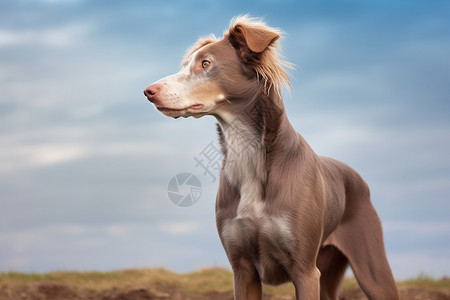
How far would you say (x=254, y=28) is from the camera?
13.3 ft

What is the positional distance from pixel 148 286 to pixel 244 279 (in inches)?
172

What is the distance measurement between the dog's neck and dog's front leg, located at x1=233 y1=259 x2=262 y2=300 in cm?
48

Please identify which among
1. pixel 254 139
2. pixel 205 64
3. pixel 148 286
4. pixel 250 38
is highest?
pixel 250 38

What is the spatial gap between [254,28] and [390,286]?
112 inches

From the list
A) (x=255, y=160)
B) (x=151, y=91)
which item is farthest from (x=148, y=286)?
(x=151, y=91)

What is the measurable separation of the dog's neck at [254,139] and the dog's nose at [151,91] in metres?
0.56

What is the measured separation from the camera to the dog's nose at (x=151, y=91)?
3732 millimetres

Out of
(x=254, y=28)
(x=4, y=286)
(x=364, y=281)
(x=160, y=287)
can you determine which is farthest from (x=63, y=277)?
(x=254, y=28)

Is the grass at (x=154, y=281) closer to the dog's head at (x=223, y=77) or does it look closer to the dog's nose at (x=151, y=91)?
the dog's head at (x=223, y=77)

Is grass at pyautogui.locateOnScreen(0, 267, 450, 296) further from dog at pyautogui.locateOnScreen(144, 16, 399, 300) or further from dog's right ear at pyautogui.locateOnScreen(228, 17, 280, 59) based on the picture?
dog's right ear at pyautogui.locateOnScreen(228, 17, 280, 59)

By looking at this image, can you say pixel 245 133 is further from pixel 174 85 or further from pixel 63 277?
pixel 63 277

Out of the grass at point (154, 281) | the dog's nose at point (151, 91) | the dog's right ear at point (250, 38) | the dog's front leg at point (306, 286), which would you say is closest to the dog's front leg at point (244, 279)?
the dog's front leg at point (306, 286)

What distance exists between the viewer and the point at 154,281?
8516mm

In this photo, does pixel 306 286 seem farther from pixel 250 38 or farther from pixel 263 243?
pixel 250 38
